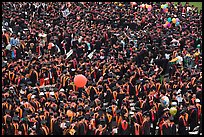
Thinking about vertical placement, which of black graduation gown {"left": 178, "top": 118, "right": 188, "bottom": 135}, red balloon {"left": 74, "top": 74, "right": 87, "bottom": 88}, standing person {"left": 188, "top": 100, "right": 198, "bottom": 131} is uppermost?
red balloon {"left": 74, "top": 74, "right": 87, "bottom": 88}

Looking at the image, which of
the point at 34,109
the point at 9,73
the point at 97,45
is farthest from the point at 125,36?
the point at 34,109

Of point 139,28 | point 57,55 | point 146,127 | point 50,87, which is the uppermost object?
point 139,28

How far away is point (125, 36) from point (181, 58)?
138 inches

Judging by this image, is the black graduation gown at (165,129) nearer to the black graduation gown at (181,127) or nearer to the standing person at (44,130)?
the black graduation gown at (181,127)

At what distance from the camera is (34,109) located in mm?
13039

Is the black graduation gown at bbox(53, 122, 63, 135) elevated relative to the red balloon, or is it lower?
lower

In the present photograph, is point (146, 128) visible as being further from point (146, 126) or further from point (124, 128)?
point (124, 128)

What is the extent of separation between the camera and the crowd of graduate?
487 inches

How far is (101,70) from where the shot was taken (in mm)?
16328

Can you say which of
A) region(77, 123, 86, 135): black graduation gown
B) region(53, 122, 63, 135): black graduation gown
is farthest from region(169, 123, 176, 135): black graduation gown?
region(53, 122, 63, 135): black graduation gown

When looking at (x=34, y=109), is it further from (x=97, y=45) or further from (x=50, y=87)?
(x=97, y=45)

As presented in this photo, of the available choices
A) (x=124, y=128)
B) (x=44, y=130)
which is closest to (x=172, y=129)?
(x=124, y=128)

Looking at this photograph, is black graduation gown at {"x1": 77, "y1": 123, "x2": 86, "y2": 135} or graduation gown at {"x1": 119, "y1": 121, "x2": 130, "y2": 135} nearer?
black graduation gown at {"x1": 77, "y1": 123, "x2": 86, "y2": 135}

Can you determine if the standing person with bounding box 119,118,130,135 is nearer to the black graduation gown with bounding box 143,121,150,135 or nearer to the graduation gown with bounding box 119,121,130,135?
the graduation gown with bounding box 119,121,130,135
